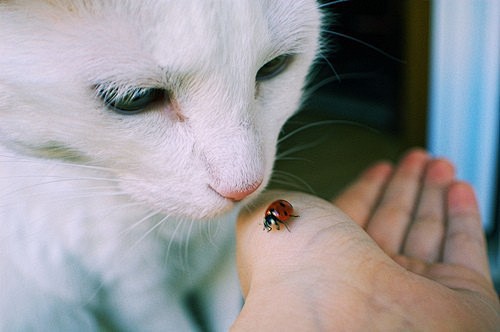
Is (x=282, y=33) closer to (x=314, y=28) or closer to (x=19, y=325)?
(x=314, y=28)

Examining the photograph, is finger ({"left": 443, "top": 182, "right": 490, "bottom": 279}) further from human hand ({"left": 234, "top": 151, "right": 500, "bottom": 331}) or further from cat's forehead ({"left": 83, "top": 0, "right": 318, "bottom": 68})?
cat's forehead ({"left": 83, "top": 0, "right": 318, "bottom": 68})

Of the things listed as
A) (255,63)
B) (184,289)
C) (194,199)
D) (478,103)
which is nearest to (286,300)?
(194,199)

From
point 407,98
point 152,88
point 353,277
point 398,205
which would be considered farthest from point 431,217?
point 407,98

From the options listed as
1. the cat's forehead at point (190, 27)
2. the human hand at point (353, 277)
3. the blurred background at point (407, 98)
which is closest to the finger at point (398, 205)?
the human hand at point (353, 277)

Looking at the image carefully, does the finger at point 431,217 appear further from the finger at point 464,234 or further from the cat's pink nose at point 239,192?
the cat's pink nose at point 239,192

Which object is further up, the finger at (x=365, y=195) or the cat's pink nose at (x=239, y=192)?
the cat's pink nose at (x=239, y=192)

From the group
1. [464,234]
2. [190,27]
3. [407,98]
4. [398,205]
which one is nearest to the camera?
[190,27]

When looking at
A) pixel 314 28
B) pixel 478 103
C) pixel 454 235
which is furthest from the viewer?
pixel 478 103

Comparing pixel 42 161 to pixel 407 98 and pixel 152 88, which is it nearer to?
pixel 152 88
